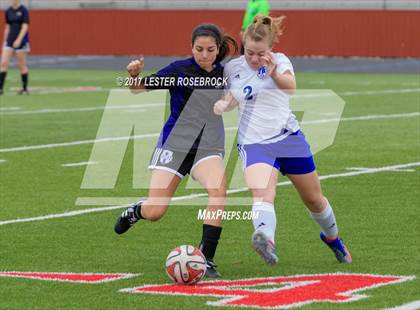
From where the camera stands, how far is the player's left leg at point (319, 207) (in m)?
9.22

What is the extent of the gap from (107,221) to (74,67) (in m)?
29.7

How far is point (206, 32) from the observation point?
9.14 meters

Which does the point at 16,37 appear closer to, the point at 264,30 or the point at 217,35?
the point at 217,35

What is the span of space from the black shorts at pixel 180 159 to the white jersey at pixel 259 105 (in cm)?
29

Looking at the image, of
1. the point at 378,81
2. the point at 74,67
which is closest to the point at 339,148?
the point at 378,81

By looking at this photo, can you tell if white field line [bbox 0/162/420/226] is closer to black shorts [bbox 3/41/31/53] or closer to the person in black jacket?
the person in black jacket

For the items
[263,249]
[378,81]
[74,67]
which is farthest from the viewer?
[74,67]

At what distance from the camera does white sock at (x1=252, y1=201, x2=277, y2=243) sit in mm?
8461

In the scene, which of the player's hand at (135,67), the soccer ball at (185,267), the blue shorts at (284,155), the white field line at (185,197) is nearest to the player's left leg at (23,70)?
the white field line at (185,197)

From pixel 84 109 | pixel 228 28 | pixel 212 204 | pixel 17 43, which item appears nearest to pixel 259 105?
pixel 212 204

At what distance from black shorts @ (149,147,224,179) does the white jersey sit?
0.29 meters

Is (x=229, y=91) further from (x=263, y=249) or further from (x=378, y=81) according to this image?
(x=378, y=81)

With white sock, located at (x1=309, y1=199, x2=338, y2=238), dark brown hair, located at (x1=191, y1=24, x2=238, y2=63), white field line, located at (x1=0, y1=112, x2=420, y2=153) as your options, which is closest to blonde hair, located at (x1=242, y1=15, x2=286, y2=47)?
dark brown hair, located at (x1=191, y1=24, x2=238, y2=63)

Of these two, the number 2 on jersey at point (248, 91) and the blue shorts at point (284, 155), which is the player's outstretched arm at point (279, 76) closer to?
the number 2 on jersey at point (248, 91)
